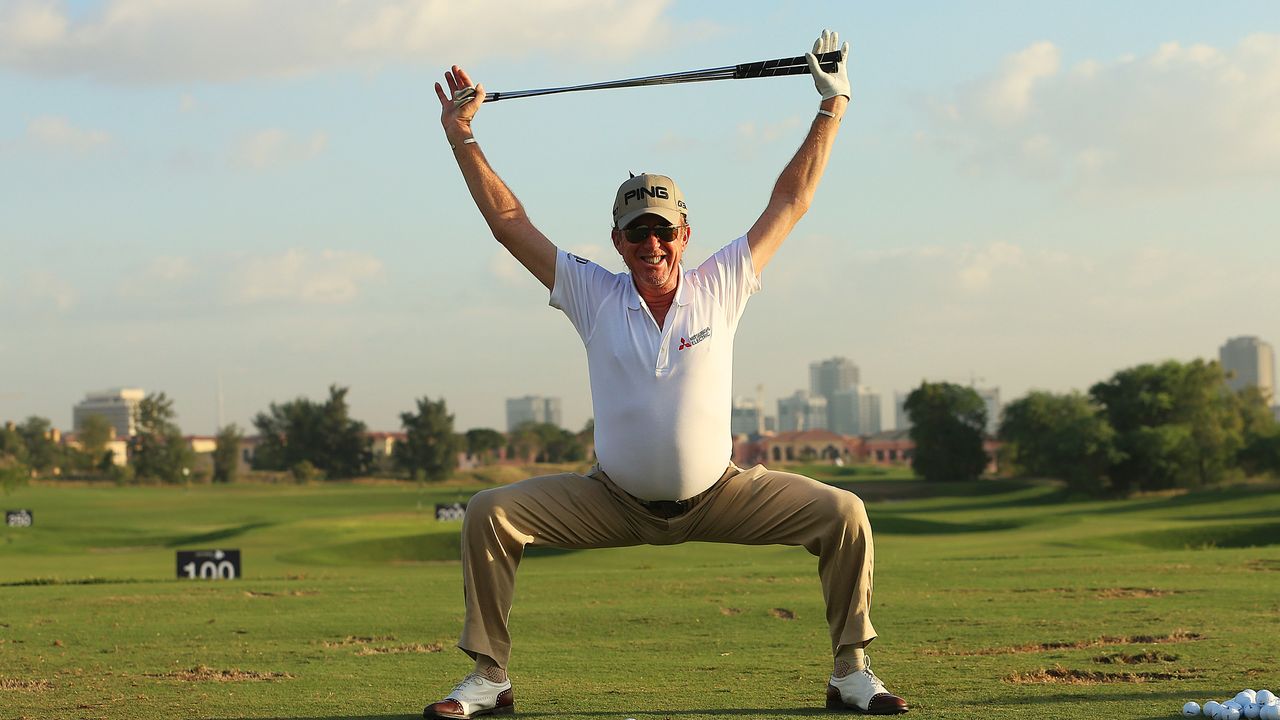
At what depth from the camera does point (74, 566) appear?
99.7 ft

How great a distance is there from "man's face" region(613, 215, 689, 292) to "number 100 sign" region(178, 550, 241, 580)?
16.7 meters

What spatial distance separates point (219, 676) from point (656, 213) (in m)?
4.04

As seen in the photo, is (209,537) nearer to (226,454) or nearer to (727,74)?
(727,74)

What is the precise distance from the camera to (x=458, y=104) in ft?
23.0

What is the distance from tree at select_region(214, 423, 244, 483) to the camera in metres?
128

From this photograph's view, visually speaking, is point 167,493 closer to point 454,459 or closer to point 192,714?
A: point 454,459

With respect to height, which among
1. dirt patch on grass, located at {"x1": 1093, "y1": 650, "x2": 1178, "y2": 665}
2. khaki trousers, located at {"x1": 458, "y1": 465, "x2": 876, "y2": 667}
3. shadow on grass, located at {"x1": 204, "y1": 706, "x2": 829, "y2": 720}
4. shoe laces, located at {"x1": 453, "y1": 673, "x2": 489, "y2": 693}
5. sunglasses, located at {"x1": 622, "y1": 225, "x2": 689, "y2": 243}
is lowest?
dirt patch on grass, located at {"x1": 1093, "y1": 650, "x2": 1178, "y2": 665}

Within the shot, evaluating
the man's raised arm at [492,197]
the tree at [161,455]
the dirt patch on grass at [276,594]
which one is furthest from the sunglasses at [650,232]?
the tree at [161,455]

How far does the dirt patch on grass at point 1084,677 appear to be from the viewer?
24.2 ft

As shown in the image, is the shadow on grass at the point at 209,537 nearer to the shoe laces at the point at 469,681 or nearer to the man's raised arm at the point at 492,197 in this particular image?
the man's raised arm at the point at 492,197

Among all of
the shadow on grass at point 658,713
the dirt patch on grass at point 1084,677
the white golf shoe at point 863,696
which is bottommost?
the dirt patch on grass at point 1084,677

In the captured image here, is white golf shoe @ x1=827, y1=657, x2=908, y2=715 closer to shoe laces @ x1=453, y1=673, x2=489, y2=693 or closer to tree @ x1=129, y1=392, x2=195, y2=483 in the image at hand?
shoe laces @ x1=453, y1=673, x2=489, y2=693

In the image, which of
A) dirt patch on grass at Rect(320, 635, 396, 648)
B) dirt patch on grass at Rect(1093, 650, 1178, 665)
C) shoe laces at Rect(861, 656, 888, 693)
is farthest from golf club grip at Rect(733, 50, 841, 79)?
dirt patch on grass at Rect(320, 635, 396, 648)

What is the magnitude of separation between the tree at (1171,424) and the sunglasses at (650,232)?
68908 mm
